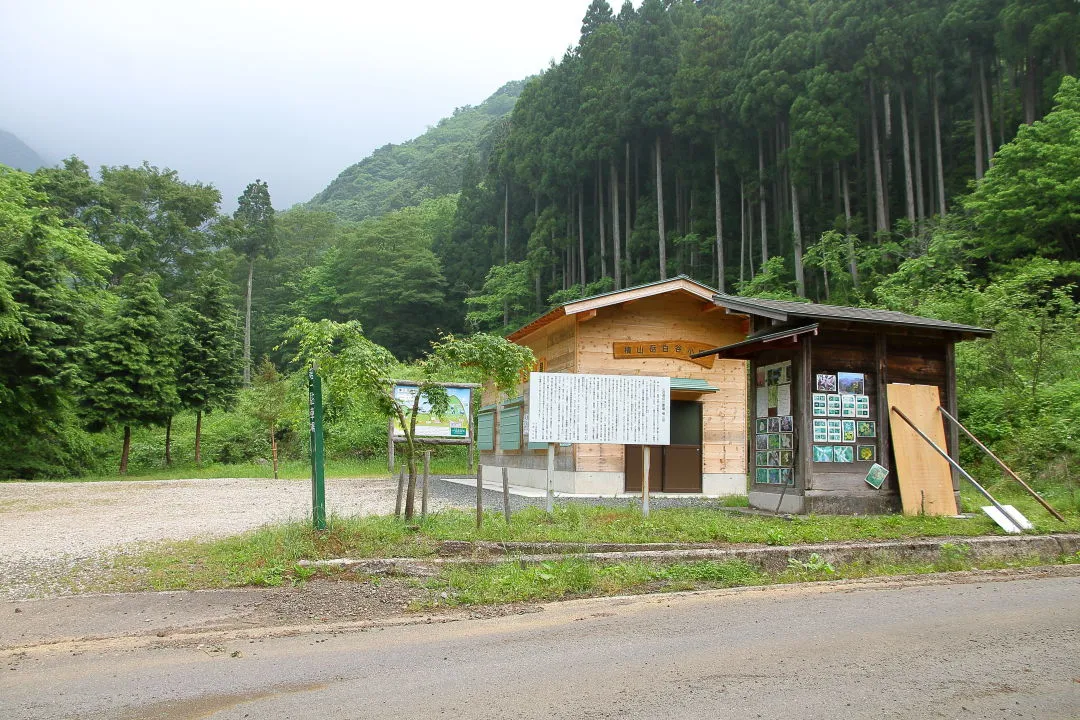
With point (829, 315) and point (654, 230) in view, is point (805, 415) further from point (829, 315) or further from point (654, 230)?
point (654, 230)

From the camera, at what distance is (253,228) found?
180 ft

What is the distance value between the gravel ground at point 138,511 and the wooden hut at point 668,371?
65.3 inches

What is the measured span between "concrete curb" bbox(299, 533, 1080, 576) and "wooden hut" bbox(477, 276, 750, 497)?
7556mm

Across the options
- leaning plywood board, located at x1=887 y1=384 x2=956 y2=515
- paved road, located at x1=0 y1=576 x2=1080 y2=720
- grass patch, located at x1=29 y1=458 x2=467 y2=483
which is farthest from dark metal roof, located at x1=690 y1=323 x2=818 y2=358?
grass patch, located at x1=29 y1=458 x2=467 y2=483

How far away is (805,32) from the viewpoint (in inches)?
1310

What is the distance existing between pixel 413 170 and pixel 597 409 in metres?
92.7

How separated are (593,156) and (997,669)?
38639 mm

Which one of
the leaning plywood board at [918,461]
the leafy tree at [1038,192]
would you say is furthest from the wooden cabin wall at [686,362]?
the leafy tree at [1038,192]

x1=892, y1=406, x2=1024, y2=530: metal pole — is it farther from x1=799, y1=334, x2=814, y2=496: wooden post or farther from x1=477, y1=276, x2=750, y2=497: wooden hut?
x1=477, y1=276, x2=750, y2=497: wooden hut

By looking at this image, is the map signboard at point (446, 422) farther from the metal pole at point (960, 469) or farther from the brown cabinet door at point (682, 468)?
the metal pole at point (960, 469)

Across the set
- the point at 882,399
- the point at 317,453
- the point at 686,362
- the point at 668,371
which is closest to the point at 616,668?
the point at 317,453

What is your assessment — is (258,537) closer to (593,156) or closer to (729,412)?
(729,412)

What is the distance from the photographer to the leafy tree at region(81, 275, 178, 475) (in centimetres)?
2581

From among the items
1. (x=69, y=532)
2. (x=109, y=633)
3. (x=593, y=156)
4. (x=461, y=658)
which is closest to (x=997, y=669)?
(x=461, y=658)
